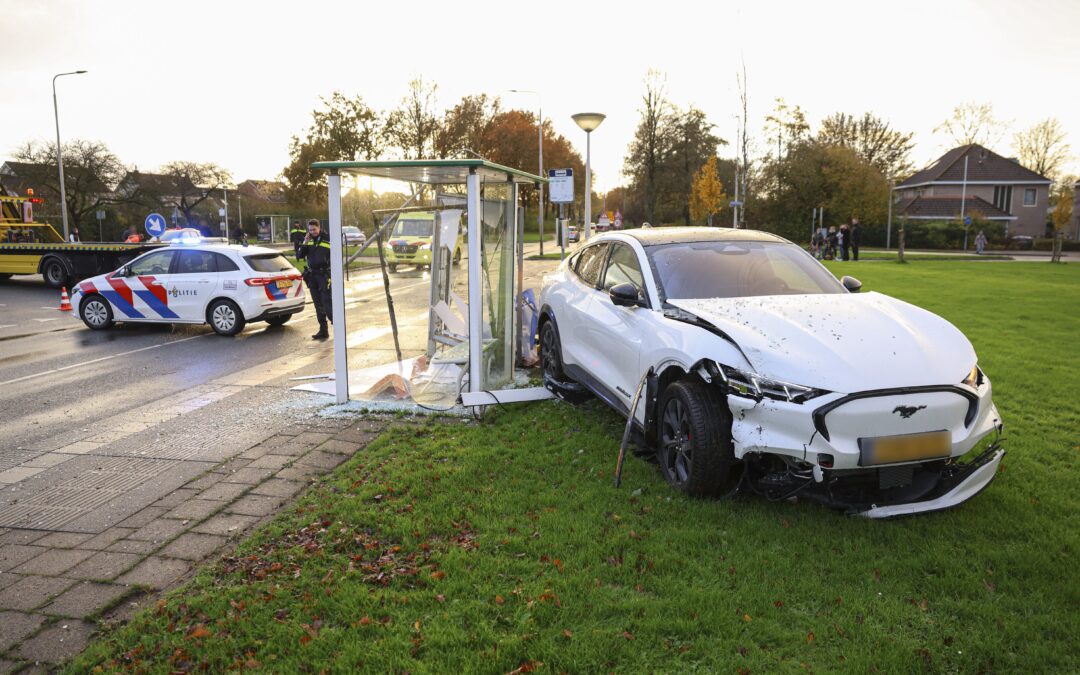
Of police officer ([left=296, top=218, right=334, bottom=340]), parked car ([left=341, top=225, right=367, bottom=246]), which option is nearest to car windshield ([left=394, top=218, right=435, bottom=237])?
parked car ([left=341, top=225, right=367, bottom=246])

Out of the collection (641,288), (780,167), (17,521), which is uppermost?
(780,167)

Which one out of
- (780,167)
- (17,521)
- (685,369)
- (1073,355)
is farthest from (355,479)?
(780,167)

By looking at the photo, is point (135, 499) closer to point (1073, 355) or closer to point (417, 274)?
point (417, 274)

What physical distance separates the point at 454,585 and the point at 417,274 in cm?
576

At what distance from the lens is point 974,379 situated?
13.5 feet

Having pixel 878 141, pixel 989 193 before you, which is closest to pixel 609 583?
pixel 878 141

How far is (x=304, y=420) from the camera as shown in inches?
267

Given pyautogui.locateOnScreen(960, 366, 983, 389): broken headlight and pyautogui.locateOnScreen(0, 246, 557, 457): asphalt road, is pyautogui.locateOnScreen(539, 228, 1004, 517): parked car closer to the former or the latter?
pyautogui.locateOnScreen(960, 366, 983, 389): broken headlight

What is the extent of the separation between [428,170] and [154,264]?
7872 millimetres

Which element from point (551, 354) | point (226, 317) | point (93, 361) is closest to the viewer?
point (551, 354)

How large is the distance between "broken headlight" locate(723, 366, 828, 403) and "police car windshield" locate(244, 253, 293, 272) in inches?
401

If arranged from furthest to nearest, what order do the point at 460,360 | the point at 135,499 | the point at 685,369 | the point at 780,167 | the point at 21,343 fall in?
the point at 780,167 → the point at 21,343 → the point at 460,360 → the point at 135,499 → the point at 685,369

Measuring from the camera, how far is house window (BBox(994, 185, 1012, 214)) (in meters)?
62.8

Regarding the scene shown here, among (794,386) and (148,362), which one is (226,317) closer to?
(148,362)
